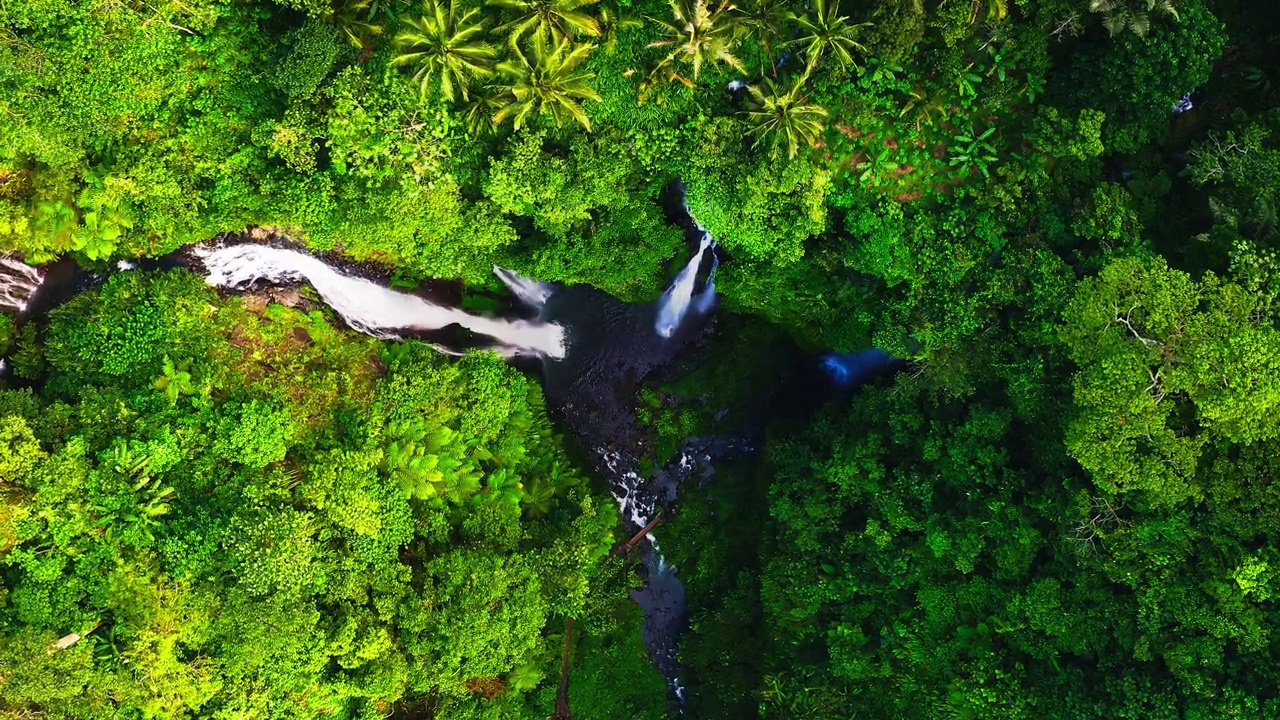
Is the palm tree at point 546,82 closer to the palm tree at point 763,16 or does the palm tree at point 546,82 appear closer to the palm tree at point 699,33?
the palm tree at point 699,33

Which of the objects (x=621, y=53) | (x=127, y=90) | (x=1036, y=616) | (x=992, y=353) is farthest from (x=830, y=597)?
(x=127, y=90)

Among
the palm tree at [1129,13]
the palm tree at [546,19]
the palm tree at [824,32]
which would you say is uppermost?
the palm tree at [1129,13]

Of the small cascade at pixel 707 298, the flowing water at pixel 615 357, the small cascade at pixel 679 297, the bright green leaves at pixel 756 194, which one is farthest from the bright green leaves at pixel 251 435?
the small cascade at pixel 707 298

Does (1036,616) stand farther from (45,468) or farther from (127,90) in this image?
(127,90)

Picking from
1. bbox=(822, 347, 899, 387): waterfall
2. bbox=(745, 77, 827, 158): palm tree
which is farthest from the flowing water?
bbox=(745, 77, 827, 158): palm tree

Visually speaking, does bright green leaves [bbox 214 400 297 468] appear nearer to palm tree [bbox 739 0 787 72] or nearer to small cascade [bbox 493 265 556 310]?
small cascade [bbox 493 265 556 310]

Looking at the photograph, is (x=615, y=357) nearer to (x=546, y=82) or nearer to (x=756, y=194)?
(x=756, y=194)
